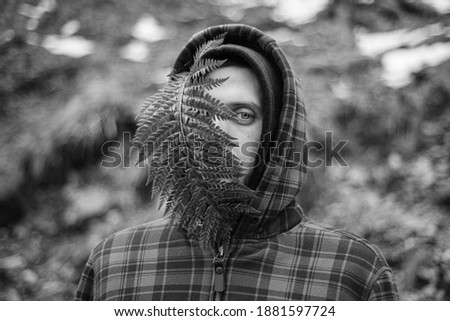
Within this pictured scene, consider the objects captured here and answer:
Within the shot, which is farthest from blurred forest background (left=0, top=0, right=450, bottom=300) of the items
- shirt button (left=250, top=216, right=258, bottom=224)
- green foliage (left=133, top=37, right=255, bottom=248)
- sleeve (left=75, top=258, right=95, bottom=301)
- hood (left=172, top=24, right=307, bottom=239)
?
green foliage (left=133, top=37, right=255, bottom=248)

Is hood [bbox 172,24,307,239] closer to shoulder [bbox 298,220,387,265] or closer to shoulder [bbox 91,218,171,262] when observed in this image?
shoulder [bbox 298,220,387,265]

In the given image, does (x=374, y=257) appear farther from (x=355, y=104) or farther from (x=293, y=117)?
(x=355, y=104)

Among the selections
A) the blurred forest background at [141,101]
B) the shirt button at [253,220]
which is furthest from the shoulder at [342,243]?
the blurred forest background at [141,101]

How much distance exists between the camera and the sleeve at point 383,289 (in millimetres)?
1196

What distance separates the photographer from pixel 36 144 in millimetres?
2379

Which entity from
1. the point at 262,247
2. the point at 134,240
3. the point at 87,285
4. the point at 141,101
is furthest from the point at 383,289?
the point at 141,101

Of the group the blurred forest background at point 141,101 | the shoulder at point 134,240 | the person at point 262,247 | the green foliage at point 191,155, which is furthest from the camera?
the blurred forest background at point 141,101

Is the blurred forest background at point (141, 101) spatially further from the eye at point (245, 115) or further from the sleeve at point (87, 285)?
the eye at point (245, 115)

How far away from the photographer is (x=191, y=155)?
1.11m

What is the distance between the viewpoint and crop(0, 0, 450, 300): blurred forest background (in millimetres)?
2223

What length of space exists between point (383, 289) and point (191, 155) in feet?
1.88

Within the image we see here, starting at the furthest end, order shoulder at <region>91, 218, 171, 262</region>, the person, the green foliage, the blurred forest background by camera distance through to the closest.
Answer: the blurred forest background → shoulder at <region>91, 218, 171, 262</region> → the person → the green foliage
